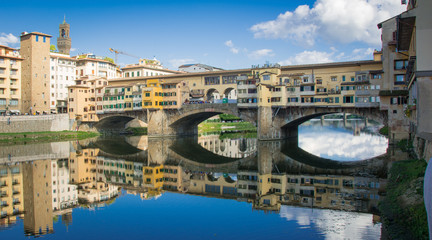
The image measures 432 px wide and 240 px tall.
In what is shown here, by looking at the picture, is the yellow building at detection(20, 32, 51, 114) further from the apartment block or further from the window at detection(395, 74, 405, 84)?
the window at detection(395, 74, 405, 84)

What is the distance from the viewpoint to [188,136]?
62531mm

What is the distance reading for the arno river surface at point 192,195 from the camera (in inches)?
599

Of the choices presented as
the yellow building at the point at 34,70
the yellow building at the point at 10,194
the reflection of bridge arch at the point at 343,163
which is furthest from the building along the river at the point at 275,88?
the yellow building at the point at 10,194

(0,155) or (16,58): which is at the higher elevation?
(16,58)

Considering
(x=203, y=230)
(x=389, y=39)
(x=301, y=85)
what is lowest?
(x=203, y=230)

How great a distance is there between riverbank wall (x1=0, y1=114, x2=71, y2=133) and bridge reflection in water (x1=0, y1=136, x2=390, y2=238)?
1464cm

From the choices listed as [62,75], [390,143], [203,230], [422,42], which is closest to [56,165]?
[203,230]

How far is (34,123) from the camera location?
55.3 m

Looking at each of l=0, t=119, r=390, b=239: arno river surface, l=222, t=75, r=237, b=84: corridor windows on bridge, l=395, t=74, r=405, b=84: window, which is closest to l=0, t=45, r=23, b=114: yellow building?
l=0, t=119, r=390, b=239: arno river surface

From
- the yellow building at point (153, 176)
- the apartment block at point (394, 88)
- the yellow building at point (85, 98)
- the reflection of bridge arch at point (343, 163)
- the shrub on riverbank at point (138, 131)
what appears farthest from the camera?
the shrub on riverbank at point (138, 131)

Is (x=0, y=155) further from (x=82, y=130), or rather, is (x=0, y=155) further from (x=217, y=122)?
(x=217, y=122)

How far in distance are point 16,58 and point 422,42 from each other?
61.6 metres

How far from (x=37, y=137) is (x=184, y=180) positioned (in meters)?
33.7

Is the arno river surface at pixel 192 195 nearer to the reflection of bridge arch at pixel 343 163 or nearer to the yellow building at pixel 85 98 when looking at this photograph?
the reflection of bridge arch at pixel 343 163
